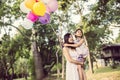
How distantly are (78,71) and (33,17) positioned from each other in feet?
6.51

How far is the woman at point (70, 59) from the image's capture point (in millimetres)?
6903

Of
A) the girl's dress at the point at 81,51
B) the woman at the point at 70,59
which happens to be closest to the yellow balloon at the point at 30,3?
the woman at the point at 70,59

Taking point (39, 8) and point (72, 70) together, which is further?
point (39, 8)

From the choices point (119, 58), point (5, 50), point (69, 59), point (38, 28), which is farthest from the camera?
point (119, 58)

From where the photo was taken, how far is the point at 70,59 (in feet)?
22.6

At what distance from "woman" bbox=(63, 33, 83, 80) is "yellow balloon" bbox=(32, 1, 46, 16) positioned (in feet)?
3.62

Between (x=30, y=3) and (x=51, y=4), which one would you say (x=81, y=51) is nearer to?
(x=51, y=4)

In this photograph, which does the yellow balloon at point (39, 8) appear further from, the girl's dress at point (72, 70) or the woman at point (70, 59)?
the girl's dress at point (72, 70)

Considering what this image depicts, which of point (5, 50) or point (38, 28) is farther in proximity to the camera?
point (38, 28)

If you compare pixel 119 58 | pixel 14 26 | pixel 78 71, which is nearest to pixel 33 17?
pixel 78 71

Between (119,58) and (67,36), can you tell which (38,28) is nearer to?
(119,58)

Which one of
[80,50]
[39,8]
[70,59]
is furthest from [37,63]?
[70,59]

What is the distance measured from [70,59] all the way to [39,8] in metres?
1.61

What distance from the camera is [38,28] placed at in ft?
126
